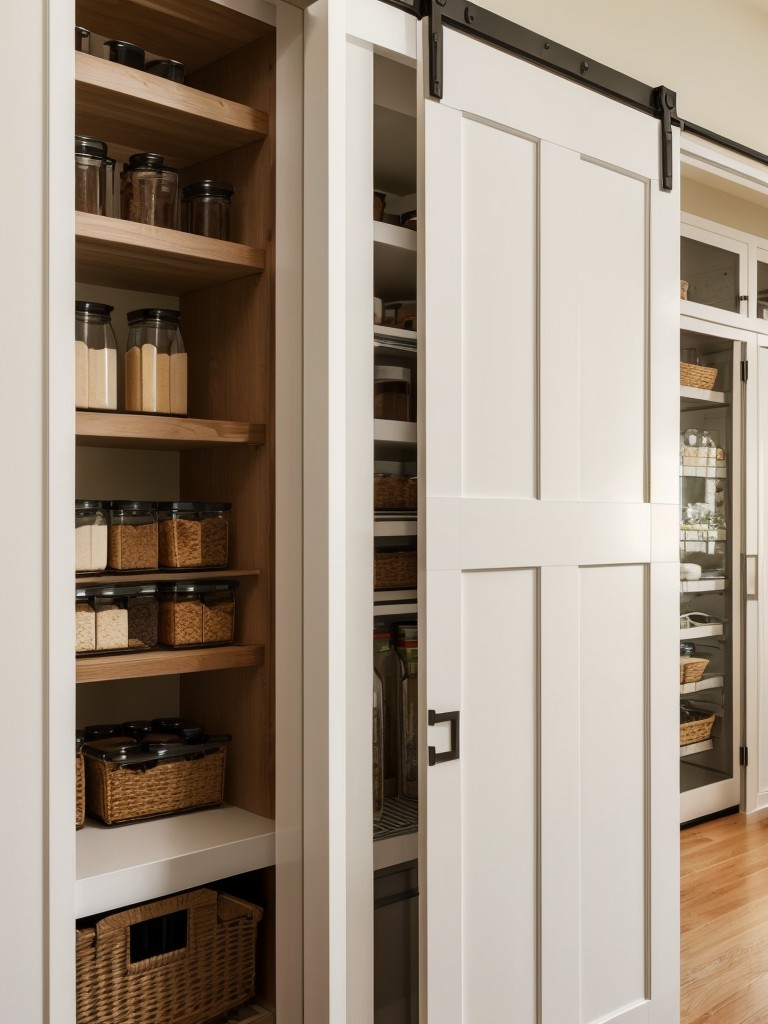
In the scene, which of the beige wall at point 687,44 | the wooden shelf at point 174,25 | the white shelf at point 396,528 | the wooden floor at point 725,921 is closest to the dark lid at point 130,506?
the white shelf at point 396,528

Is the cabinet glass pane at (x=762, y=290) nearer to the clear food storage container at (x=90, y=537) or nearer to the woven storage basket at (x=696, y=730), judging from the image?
the woven storage basket at (x=696, y=730)

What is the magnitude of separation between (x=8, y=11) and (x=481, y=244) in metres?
0.82

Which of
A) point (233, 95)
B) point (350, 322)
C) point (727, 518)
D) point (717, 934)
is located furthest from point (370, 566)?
point (727, 518)

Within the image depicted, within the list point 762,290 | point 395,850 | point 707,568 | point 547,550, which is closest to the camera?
point 395,850

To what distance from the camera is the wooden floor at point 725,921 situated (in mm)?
2215

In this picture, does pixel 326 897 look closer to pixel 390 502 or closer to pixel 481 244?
pixel 390 502

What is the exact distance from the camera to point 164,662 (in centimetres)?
143

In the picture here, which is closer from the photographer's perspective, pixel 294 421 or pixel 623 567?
pixel 294 421

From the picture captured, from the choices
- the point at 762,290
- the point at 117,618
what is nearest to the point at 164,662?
the point at 117,618

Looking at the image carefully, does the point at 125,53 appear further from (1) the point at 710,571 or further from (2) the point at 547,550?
(1) the point at 710,571

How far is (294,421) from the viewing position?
1.49m

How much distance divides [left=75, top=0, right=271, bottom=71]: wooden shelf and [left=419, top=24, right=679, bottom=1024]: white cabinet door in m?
0.35

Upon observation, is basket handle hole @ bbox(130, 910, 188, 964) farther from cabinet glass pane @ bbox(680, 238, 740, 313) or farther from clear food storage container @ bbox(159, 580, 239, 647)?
cabinet glass pane @ bbox(680, 238, 740, 313)

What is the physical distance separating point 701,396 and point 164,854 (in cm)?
283
